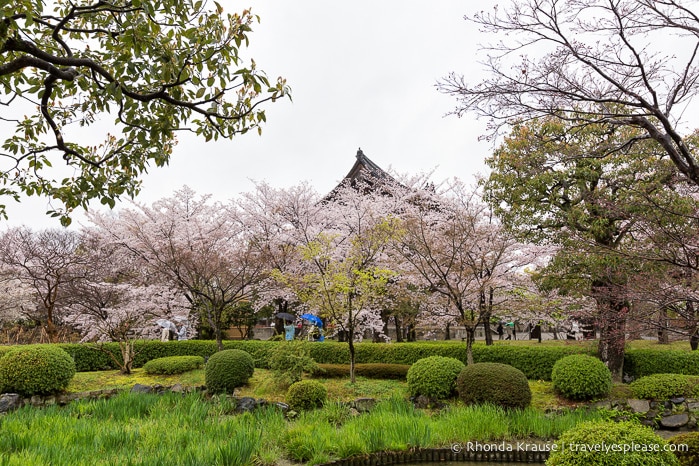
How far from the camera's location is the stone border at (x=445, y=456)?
17.5ft

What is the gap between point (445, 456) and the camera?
551cm

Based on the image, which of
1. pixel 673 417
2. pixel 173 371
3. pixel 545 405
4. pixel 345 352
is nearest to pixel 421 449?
pixel 545 405

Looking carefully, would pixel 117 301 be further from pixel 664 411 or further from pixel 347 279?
Result: pixel 664 411

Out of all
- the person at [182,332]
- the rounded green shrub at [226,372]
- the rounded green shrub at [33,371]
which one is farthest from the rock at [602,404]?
the person at [182,332]

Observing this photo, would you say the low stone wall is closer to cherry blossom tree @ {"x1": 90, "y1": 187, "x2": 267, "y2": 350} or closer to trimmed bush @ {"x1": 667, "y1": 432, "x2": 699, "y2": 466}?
trimmed bush @ {"x1": 667, "y1": 432, "x2": 699, "y2": 466}

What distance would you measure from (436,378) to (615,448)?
5.51 metres

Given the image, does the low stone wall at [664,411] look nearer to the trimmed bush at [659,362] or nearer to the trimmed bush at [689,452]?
the trimmed bush at [659,362]

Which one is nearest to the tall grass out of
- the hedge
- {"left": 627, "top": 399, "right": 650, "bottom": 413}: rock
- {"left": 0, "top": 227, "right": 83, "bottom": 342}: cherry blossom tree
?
{"left": 627, "top": 399, "right": 650, "bottom": 413}: rock

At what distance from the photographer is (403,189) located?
53.3 feet

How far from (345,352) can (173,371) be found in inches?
196

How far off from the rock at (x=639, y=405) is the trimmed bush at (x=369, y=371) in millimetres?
5000

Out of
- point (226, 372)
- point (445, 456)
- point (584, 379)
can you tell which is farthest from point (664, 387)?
point (226, 372)

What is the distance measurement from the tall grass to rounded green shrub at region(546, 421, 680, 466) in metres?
2.19

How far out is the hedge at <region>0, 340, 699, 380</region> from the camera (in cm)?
977
